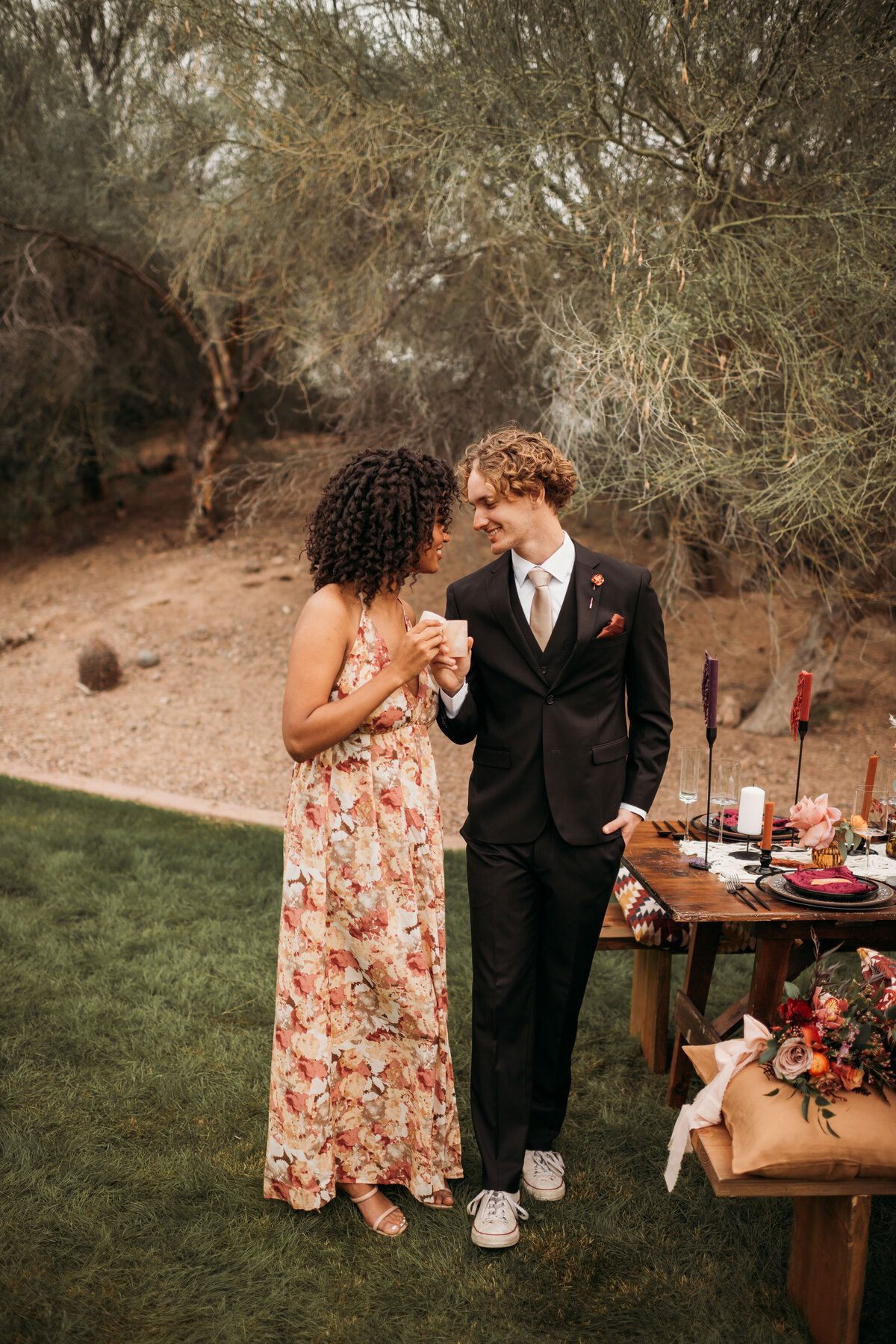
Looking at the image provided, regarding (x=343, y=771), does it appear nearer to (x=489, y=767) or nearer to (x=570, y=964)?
(x=489, y=767)

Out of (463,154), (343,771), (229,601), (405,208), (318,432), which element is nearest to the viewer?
(343,771)

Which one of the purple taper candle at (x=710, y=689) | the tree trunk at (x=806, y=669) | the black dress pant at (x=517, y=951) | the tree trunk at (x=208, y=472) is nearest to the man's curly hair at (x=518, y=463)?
the purple taper candle at (x=710, y=689)

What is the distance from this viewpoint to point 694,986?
3145 millimetres

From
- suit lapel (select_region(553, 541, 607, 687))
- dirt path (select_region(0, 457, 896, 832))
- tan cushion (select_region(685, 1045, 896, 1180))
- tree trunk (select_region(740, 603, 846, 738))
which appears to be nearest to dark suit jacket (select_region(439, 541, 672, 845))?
suit lapel (select_region(553, 541, 607, 687))

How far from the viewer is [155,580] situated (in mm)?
11672

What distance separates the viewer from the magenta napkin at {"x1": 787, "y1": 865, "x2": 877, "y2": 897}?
8.41 feet

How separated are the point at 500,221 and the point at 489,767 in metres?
4.50

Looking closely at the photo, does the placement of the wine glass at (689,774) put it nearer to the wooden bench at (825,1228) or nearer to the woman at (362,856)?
the woman at (362,856)

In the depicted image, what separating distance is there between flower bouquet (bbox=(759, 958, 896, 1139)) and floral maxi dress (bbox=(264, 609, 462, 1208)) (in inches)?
32.2

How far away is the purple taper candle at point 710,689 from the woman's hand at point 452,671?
68 cm

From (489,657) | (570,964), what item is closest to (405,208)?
(489,657)

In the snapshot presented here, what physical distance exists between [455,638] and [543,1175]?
4.93 ft

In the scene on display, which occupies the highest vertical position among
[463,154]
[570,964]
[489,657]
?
[463,154]

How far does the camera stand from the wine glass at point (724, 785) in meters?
3.05
